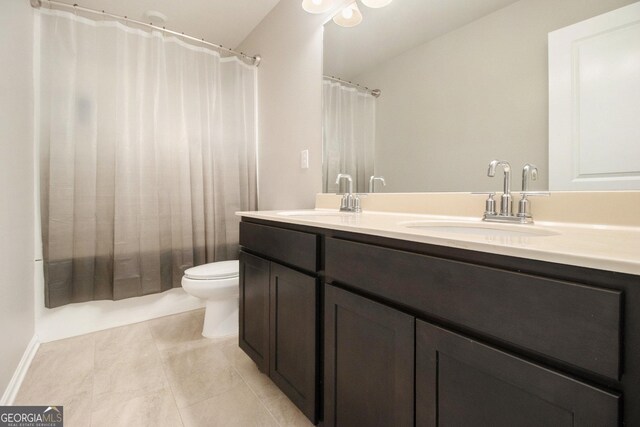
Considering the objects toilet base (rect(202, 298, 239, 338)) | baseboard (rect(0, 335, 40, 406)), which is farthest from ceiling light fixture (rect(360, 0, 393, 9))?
baseboard (rect(0, 335, 40, 406))

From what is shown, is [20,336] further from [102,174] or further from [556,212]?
[556,212]

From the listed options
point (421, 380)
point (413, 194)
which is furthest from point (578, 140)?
point (421, 380)

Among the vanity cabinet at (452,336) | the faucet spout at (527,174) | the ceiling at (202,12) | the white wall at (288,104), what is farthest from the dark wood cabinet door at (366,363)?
the ceiling at (202,12)

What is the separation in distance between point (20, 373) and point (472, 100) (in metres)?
2.41

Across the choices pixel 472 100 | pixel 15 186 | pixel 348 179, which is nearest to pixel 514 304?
pixel 472 100

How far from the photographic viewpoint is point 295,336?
1060 mm

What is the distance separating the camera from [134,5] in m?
1.97

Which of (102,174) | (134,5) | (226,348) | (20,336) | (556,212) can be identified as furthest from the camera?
(134,5)

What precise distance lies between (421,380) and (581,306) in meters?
0.36

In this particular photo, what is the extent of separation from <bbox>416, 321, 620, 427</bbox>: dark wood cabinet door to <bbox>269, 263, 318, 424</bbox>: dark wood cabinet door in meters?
0.41

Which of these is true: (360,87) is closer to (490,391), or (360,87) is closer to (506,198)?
(506,198)

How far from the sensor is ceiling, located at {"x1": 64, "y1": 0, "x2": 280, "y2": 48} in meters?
1.96

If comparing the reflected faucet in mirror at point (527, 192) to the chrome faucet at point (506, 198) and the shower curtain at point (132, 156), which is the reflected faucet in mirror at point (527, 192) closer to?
the chrome faucet at point (506, 198)

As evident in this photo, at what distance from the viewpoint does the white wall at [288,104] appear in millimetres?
1836
